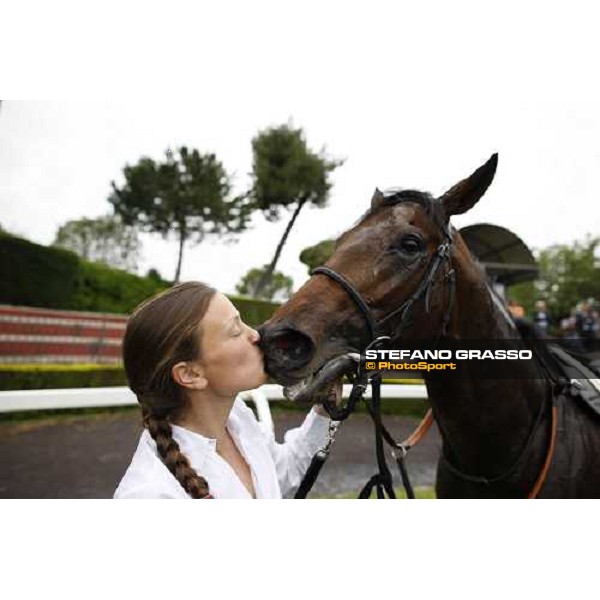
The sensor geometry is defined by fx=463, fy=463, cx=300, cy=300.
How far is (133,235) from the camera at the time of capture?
2512 mm

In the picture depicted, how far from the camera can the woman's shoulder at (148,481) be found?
1.00m

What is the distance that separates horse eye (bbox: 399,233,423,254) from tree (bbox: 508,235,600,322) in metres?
0.78

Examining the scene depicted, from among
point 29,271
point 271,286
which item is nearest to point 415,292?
point 271,286

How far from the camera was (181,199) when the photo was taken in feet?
7.62

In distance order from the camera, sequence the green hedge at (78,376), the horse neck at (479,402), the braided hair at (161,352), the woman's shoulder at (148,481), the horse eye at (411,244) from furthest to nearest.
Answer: the green hedge at (78,376)
the horse neck at (479,402)
the horse eye at (411,244)
the braided hair at (161,352)
the woman's shoulder at (148,481)

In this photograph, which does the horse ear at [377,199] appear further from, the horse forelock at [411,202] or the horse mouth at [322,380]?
the horse mouth at [322,380]

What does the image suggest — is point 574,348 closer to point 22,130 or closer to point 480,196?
point 480,196

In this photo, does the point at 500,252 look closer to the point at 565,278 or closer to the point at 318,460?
the point at 565,278

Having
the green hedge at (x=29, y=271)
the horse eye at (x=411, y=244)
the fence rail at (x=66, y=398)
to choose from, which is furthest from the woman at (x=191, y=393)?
the green hedge at (x=29, y=271)

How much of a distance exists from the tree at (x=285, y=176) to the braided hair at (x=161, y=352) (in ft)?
3.06

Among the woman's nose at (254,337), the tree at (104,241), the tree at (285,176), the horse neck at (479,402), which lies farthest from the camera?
the tree at (104,241)

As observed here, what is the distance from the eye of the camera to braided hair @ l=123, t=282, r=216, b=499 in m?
1.10

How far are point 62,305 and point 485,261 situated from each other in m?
3.03

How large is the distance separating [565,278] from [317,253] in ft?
3.83
